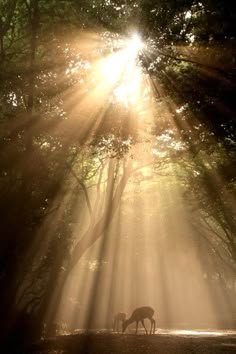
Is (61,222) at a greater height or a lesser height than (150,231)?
lesser

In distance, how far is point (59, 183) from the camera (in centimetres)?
2042

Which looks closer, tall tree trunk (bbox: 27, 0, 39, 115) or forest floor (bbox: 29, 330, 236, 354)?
forest floor (bbox: 29, 330, 236, 354)

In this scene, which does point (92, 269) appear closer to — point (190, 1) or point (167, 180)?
point (167, 180)

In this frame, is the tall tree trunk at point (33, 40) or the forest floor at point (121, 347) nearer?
the forest floor at point (121, 347)

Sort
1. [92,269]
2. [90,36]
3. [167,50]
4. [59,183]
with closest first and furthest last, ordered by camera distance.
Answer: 1. [167,50]
2. [90,36]
3. [59,183]
4. [92,269]

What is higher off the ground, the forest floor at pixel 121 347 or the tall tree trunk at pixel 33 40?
the tall tree trunk at pixel 33 40

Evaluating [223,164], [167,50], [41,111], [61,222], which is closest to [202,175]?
[223,164]

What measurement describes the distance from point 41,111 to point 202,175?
11793mm

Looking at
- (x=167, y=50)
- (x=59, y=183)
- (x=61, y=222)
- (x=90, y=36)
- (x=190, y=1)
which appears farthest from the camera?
(x=61, y=222)

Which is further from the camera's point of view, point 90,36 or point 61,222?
point 61,222

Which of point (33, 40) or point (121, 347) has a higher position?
point (33, 40)

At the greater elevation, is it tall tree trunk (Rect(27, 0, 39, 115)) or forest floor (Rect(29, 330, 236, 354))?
tall tree trunk (Rect(27, 0, 39, 115))

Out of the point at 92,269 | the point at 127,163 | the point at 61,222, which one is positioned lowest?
the point at 61,222

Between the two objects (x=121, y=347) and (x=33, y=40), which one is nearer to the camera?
(x=121, y=347)
